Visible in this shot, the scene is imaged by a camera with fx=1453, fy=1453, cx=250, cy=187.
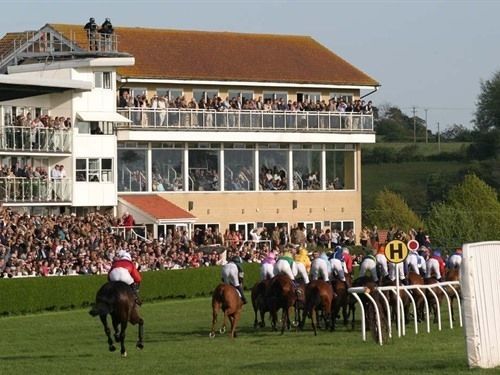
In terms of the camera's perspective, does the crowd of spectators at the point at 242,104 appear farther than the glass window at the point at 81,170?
Yes

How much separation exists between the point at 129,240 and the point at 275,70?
16162 mm

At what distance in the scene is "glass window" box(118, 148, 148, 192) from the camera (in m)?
56.5

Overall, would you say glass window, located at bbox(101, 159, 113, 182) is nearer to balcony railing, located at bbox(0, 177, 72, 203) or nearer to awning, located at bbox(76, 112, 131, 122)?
awning, located at bbox(76, 112, 131, 122)

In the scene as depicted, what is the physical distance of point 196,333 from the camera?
97.5 feet

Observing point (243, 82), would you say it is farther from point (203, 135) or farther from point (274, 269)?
point (274, 269)

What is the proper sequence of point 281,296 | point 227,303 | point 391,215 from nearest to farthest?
point 227,303 < point 281,296 < point 391,215

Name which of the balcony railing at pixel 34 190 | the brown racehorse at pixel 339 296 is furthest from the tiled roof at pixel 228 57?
→ the brown racehorse at pixel 339 296

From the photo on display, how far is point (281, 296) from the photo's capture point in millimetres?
29359

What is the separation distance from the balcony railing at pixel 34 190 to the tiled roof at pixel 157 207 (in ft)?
14.9

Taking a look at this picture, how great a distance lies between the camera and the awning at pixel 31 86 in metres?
45.4

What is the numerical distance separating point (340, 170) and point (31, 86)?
65.1 feet

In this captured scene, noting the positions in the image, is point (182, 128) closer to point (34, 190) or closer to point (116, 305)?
point (34, 190)

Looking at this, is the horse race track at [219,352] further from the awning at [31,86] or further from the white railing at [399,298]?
the awning at [31,86]

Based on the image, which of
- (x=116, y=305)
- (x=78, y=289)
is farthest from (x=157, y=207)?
(x=116, y=305)
